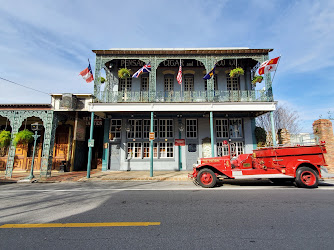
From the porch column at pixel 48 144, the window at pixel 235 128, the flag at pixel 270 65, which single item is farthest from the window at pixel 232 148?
the porch column at pixel 48 144

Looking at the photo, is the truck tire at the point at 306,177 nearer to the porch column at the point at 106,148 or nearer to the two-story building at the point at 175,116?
the two-story building at the point at 175,116

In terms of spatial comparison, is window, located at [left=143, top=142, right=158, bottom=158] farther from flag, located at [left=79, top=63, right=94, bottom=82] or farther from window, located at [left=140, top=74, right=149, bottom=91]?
flag, located at [left=79, top=63, right=94, bottom=82]

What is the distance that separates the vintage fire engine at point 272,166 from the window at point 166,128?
21.4 ft

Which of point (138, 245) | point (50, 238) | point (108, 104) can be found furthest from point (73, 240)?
point (108, 104)

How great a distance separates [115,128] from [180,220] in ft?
38.8

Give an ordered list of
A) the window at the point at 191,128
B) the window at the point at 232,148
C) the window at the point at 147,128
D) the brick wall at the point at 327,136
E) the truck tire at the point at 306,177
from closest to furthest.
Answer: the truck tire at the point at 306,177
the brick wall at the point at 327,136
the window at the point at 232,148
the window at the point at 191,128
the window at the point at 147,128

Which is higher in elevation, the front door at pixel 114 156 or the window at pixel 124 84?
the window at pixel 124 84

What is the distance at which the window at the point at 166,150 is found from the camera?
14180mm

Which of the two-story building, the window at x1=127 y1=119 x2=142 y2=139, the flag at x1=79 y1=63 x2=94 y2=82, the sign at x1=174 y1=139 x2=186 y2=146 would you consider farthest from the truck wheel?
the flag at x1=79 y1=63 x2=94 y2=82

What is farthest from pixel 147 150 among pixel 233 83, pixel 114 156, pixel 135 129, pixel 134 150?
pixel 233 83

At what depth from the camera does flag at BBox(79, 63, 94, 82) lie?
1163 cm

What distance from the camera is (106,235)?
Result: 325 cm

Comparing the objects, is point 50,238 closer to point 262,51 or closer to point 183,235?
point 183,235

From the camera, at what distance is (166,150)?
1424 cm
